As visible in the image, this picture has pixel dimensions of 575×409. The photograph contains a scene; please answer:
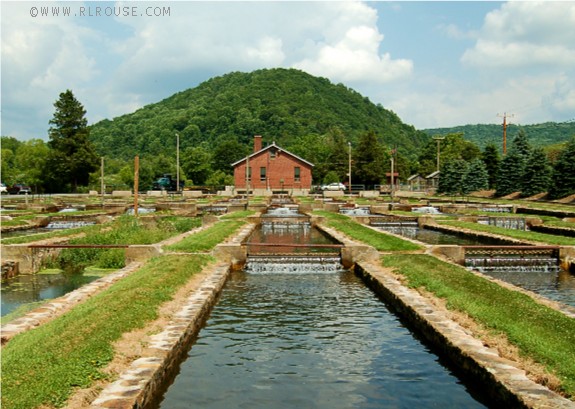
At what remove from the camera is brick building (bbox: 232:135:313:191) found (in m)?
84.0

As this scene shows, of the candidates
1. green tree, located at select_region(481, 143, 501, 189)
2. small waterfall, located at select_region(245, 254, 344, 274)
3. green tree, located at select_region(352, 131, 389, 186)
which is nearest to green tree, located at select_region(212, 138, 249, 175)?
green tree, located at select_region(352, 131, 389, 186)

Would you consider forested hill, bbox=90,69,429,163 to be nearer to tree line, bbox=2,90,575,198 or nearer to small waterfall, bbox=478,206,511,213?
tree line, bbox=2,90,575,198

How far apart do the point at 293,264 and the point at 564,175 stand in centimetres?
4371

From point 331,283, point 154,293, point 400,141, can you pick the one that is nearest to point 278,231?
point 331,283

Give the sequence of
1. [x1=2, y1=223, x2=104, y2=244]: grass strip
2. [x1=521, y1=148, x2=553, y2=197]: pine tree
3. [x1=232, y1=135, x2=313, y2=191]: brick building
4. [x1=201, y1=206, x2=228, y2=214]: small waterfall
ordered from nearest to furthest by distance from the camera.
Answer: [x1=2, y1=223, x2=104, y2=244]: grass strip, [x1=201, y1=206, x2=228, y2=214]: small waterfall, [x1=521, y1=148, x2=553, y2=197]: pine tree, [x1=232, y1=135, x2=313, y2=191]: brick building

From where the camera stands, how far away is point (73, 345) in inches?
312

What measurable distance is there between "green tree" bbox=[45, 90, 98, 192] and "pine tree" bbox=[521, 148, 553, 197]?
59.0m

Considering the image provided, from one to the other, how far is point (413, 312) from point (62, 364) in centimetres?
690

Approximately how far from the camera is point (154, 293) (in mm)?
11836

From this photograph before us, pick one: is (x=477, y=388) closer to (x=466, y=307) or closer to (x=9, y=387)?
(x=466, y=307)

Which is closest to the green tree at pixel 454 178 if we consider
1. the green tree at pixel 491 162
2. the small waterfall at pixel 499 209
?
the green tree at pixel 491 162

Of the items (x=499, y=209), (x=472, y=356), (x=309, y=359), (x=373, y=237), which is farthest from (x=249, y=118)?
(x=472, y=356)

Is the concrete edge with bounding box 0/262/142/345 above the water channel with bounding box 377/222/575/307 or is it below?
above

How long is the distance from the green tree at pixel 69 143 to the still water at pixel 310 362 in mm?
72253
